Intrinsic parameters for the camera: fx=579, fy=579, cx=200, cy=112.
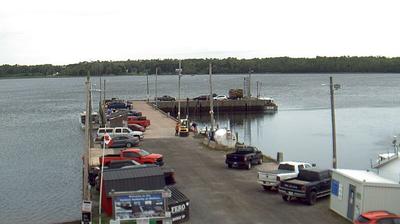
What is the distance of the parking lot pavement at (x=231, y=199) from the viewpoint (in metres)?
22.8

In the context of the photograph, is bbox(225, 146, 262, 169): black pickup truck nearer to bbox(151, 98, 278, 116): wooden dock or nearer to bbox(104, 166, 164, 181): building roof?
bbox(104, 166, 164, 181): building roof

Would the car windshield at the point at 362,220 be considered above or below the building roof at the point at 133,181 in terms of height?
below

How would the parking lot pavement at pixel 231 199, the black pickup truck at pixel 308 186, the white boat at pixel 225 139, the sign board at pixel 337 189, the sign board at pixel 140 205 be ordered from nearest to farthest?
the sign board at pixel 140 205 < the parking lot pavement at pixel 231 199 < the sign board at pixel 337 189 < the black pickup truck at pixel 308 186 < the white boat at pixel 225 139

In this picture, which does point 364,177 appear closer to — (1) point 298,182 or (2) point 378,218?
(2) point 378,218

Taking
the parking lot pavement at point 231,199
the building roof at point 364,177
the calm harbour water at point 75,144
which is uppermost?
the building roof at point 364,177

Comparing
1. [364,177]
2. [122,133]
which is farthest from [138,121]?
[364,177]

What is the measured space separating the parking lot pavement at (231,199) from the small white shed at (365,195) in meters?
0.71

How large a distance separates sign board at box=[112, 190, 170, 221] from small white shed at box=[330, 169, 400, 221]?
286 inches

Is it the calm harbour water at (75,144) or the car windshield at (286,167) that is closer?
the car windshield at (286,167)

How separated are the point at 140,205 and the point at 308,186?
8.26 m

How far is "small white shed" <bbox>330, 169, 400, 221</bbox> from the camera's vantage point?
843 inches

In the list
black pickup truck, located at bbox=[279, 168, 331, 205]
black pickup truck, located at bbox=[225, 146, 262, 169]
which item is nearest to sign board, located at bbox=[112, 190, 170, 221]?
black pickup truck, located at bbox=[279, 168, 331, 205]

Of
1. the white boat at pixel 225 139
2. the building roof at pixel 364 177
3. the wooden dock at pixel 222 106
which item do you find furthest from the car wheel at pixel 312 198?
the wooden dock at pixel 222 106

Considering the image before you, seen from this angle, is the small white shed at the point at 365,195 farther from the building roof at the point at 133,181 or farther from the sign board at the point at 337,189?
the building roof at the point at 133,181
